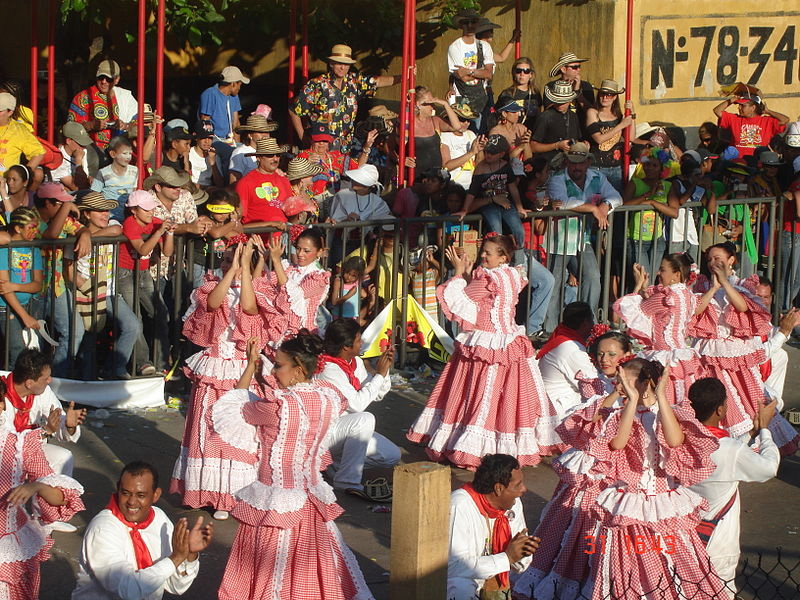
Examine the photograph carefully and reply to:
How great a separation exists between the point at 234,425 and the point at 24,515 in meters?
1.04

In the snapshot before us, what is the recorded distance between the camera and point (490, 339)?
31.3 feet

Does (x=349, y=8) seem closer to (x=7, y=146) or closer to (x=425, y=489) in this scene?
(x=7, y=146)

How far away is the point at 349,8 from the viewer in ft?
53.4

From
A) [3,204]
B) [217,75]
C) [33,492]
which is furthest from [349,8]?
[33,492]

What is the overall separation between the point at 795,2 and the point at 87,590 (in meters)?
11.9

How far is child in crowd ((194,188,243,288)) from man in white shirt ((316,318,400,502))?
2082mm

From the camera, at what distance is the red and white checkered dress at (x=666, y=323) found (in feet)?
30.7

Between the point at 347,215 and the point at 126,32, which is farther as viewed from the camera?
the point at 126,32

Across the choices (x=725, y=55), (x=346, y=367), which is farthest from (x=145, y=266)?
(x=725, y=55)

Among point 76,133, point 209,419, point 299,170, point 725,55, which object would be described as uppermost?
point 725,55

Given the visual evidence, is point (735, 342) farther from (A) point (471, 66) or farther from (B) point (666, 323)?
(A) point (471, 66)

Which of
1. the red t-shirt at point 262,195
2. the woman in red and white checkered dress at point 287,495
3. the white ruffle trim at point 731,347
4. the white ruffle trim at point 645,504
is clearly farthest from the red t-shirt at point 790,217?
the woman in red and white checkered dress at point 287,495

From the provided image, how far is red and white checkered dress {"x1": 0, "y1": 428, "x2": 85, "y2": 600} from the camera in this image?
620 cm

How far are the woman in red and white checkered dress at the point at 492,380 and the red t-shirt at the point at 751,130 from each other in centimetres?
601
